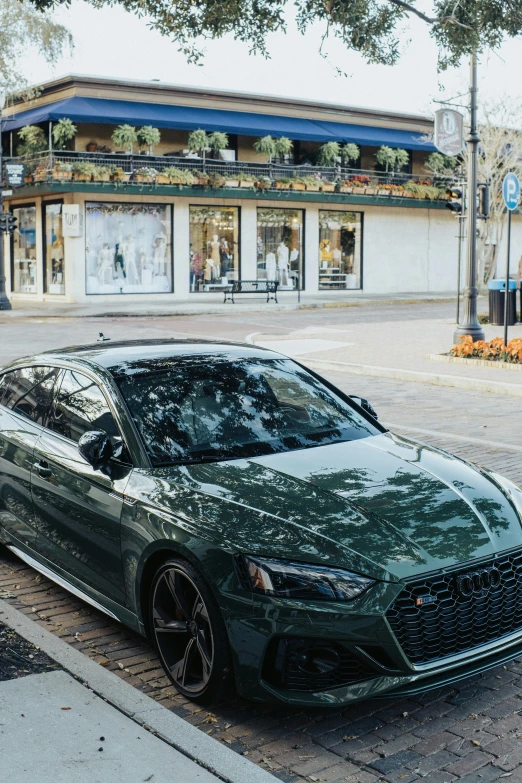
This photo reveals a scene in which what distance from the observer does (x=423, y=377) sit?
14.6 m

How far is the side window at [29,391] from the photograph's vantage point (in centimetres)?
559

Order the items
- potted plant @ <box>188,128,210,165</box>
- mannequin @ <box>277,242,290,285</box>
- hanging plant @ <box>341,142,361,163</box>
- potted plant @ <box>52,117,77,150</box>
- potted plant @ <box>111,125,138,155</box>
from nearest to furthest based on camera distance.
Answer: potted plant @ <box>52,117,77,150</box>, potted plant @ <box>111,125,138,155</box>, potted plant @ <box>188,128,210,165</box>, mannequin @ <box>277,242,290,285</box>, hanging plant @ <box>341,142,361,163</box>

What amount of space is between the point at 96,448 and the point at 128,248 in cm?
3377

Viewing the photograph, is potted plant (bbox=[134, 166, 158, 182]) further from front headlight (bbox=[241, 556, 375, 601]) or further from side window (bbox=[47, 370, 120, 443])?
front headlight (bbox=[241, 556, 375, 601])

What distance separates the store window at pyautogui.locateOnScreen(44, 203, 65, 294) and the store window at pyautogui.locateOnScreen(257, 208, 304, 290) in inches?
334

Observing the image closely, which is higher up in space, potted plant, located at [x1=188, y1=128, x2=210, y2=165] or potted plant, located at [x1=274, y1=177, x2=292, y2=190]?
potted plant, located at [x1=188, y1=128, x2=210, y2=165]

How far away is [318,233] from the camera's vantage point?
4278 centimetres

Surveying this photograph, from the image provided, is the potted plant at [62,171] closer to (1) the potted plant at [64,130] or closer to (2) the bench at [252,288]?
(1) the potted plant at [64,130]

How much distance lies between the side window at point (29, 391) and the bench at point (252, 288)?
29.8 m

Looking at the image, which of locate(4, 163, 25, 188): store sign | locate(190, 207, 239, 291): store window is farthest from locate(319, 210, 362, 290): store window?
→ locate(4, 163, 25, 188): store sign

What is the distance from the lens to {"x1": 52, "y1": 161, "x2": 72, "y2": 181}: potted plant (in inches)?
1359

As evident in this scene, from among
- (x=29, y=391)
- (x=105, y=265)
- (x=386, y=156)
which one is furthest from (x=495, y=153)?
(x=29, y=391)

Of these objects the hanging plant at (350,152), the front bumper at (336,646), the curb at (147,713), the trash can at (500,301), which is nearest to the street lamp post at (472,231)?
the trash can at (500,301)

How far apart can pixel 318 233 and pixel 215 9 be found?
28.8 meters
